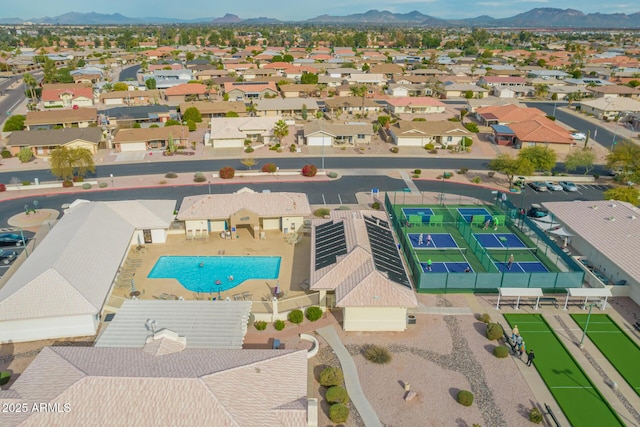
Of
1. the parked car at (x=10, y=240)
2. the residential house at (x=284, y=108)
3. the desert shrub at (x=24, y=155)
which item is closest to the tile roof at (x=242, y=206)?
the parked car at (x=10, y=240)

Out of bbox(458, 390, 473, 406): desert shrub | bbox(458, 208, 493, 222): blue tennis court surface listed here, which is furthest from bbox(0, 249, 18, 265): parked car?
bbox(458, 208, 493, 222): blue tennis court surface

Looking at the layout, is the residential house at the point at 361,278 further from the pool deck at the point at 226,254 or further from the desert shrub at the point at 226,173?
the desert shrub at the point at 226,173

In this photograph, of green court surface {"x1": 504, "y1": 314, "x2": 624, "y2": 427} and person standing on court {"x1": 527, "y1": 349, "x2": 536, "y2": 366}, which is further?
person standing on court {"x1": 527, "y1": 349, "x2": 536, "y2": 366}

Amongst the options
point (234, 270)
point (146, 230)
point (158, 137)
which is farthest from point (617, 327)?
point (158, 137)

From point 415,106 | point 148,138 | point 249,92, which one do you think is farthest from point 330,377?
point 249,92

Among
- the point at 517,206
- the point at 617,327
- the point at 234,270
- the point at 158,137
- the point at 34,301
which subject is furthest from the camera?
the point at 158,137

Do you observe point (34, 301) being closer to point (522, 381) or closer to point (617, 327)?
point (522, 381)

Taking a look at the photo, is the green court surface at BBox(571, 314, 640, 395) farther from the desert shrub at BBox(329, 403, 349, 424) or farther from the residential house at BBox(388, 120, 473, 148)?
the residential house at BBox(388, 120, 473, 148)
